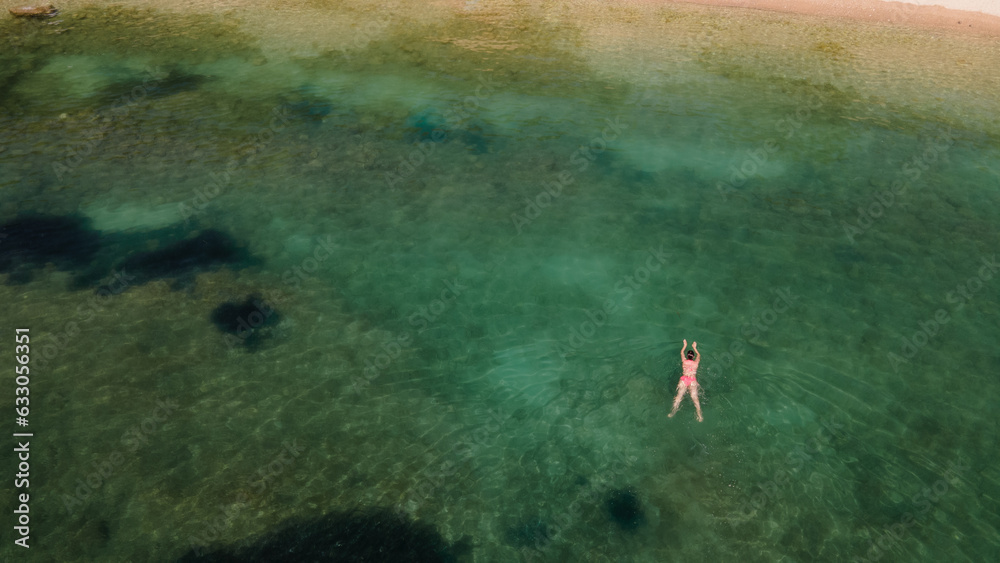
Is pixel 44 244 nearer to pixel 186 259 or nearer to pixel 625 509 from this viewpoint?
pixel 186 259

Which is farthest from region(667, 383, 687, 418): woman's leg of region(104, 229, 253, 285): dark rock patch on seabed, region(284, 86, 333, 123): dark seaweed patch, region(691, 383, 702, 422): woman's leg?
region(284, 86, 333, 123): dark seaweed patch

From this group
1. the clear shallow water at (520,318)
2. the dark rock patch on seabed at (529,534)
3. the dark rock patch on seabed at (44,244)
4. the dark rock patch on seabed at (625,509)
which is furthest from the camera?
the dark rock patch on seabed at (44,244)

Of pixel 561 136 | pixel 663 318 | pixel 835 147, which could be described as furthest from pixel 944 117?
pixel 663 318

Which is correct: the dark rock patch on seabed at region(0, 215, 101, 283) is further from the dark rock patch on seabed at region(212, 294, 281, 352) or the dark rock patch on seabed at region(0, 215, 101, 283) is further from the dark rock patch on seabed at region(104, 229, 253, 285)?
the dark rock patch on seabed at region(212, 294, 281, 352)

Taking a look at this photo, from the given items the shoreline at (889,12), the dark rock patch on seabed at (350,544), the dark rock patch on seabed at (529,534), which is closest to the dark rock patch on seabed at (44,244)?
the dark rock patch on seabed at (350,544)

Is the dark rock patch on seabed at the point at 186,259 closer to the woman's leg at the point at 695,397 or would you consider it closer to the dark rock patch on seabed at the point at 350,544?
the dark rock patch on seabed at the point at 350,544

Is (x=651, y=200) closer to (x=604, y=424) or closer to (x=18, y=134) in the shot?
(x=604, y=424)
